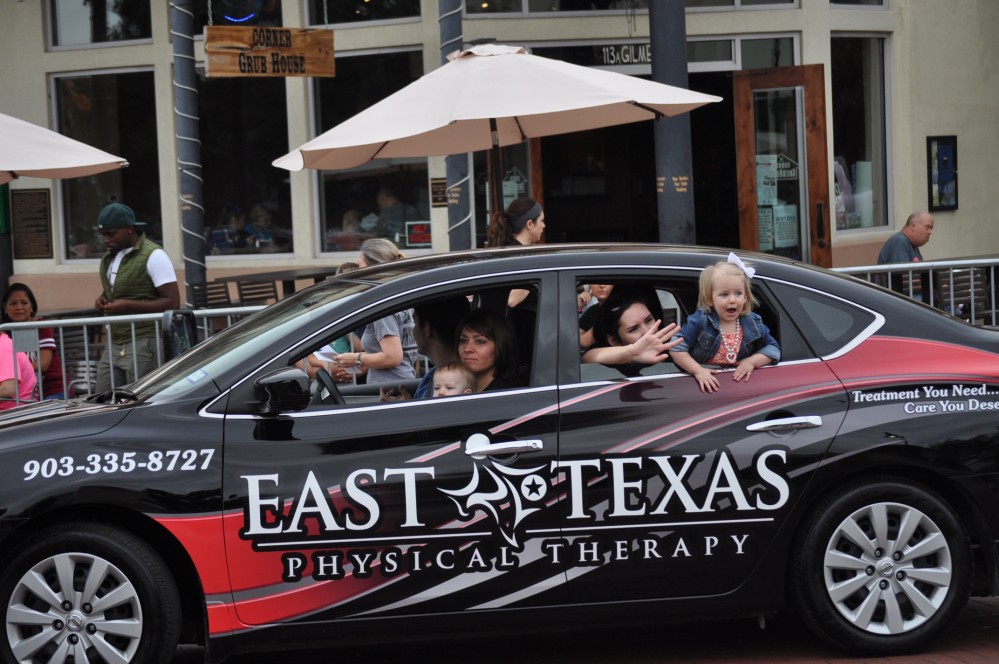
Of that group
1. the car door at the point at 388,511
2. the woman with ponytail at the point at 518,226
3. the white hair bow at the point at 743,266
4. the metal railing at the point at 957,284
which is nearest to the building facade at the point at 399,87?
the metal railing at the point at 957,284

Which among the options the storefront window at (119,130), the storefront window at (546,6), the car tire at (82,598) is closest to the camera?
the car tire at (82,598)

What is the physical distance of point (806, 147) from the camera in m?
13.5

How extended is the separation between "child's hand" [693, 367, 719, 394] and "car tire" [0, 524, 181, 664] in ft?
6.96

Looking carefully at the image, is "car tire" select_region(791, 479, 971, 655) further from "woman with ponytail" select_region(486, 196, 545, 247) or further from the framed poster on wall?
the framed poster on wall

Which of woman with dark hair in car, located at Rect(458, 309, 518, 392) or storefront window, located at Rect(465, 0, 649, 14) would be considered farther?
storefront window, located at Rect(465, 0, 649, 14)

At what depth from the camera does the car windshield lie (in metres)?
5.17

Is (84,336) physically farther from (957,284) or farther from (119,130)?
(119,130)

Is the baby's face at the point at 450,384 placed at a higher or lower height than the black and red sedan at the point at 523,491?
higher

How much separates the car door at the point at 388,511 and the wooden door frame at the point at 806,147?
8.91 metres

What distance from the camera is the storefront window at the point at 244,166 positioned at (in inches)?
555

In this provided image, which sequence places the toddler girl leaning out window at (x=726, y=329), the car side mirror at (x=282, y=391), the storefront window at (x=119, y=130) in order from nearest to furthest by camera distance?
the car side mirror at (x=282, y=391) < the toddler girl leaning out window at (x=726, y=329) < the storefront window at (x=119, y=130)

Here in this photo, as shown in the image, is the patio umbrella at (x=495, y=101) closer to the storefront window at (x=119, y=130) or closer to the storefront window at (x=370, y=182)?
the storefront window at (x=370, y=182)

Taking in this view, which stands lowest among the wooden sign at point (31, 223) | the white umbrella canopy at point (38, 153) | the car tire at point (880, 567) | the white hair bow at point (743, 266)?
the car tire at point (880, 567)

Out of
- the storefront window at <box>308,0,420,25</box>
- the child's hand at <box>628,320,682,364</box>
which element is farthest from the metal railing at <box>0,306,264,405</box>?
the storefront window at <box>308,0,420,25</box>
